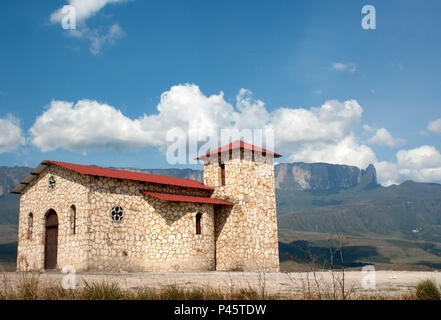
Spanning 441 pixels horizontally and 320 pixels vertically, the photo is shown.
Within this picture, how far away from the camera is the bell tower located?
24062 mm

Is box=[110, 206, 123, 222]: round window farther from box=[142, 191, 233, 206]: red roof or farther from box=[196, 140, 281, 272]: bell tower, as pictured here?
box=[196, 140, 281, 272]: bell tower

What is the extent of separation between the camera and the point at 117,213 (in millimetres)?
20891

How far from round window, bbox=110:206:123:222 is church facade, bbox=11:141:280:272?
5 cm

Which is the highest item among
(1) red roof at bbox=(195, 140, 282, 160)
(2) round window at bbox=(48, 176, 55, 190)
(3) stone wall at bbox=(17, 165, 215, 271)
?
(1) red roof at bbox=(195, 140, 282, 160)

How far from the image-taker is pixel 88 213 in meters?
19.5

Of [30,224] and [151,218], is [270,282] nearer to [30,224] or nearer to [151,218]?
[151,218]

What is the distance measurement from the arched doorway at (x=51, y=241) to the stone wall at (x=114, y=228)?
272 mm

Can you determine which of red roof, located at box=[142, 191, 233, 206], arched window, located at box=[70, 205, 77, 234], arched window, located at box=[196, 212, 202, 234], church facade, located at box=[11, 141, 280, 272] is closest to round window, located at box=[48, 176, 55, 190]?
church facade, located at box=[11, 141, 280, 272]

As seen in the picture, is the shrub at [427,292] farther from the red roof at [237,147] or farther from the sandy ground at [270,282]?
the red roof at [237,147]

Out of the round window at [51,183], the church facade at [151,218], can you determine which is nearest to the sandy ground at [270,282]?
the church facade at [151,218]

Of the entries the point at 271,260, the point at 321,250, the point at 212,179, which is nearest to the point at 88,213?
the point at 212,179

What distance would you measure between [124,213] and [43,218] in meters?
5.09

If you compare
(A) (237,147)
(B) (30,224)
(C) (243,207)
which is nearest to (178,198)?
(C) (243,207)

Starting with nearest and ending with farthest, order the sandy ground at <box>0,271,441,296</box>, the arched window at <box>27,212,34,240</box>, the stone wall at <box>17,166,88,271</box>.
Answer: the sandy ground at <box>0,271,441,296</box>, the stone wall at <box>17,166,88,271</box>, the arched window at <box>27,212,34,240</box>
